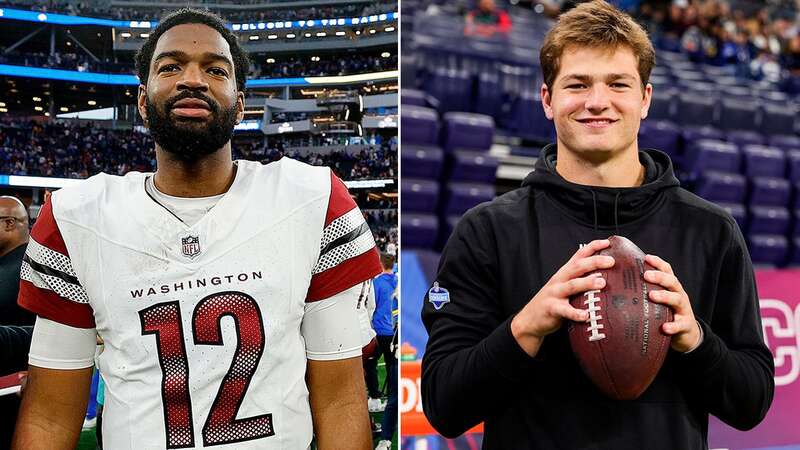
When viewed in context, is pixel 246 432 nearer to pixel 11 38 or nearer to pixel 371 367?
pixel 371 367

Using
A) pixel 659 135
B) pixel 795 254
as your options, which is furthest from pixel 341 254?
pixel 795 254

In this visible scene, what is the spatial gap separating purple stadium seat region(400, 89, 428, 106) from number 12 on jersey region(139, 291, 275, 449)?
461 cm

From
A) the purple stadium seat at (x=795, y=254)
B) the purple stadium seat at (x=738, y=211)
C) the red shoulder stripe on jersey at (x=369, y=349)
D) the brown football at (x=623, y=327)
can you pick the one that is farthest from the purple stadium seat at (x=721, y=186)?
the brown football at (x=623, y=327)

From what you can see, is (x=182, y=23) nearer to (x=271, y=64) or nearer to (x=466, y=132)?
(x=271, y=64)

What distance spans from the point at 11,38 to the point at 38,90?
0.42ft

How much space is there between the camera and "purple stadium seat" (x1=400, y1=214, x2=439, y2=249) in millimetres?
5301

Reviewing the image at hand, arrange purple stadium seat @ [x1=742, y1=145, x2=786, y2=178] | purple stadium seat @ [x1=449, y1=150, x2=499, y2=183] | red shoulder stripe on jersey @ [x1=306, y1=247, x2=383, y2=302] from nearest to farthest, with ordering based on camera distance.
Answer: red shoulder stripe on jersey @ [x1=306, y1=247, x2=383, y2=302] < purple stadium seat @ [x1=449, y1=150, x2=499, y2=183] < purple stadium seat @ [x1=742, y1=145, x2=786, y2=178]

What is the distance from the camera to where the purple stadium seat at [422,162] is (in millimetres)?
5750

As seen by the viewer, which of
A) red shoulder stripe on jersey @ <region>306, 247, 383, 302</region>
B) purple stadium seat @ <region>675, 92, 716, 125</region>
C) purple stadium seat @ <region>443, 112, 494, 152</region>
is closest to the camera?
red shoulder stripe on jersey @ <region>306, 247, 383, 302</region>

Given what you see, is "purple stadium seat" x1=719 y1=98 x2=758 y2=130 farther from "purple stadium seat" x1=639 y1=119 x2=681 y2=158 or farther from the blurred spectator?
the blurred spectator

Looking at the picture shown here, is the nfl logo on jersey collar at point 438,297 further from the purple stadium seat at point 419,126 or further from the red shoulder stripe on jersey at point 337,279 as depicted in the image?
the purple stadium seat at point 419,126

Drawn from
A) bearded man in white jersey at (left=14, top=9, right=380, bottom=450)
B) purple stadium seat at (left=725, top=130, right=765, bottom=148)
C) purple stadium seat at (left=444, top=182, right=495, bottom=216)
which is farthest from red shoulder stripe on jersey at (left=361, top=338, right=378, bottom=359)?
purple stadium seat at (left=725, top=130, right=765, bottom=148)

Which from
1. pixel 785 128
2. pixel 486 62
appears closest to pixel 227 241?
pixel 486 62

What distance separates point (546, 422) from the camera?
1.43 m
